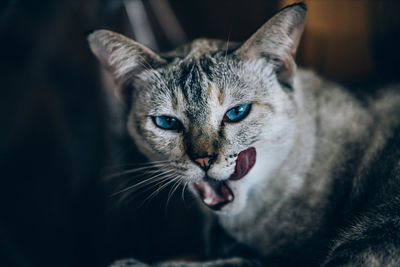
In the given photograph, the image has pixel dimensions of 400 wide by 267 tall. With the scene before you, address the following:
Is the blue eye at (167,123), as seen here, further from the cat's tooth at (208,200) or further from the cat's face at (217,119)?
the cat's tooth at (208,200)

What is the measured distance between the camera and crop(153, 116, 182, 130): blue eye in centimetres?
101

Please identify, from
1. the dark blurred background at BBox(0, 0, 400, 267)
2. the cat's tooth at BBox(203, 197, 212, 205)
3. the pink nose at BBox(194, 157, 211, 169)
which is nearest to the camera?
the pink nose at BBox(194, 157, 211, 169)

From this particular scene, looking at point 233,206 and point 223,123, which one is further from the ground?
point 223,123

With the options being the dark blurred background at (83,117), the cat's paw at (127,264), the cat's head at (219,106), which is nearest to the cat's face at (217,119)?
the cat's head at (219,106)

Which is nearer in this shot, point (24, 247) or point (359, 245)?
point (359, 245)

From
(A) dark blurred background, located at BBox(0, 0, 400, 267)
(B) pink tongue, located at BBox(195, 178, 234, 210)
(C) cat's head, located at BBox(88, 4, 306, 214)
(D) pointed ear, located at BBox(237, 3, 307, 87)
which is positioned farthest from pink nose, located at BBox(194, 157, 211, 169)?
(A) dark blurred background, located at BBox(0, 0, 400, 267)

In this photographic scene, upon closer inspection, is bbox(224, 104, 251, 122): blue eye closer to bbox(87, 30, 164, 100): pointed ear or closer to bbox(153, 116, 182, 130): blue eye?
bbox(153, 116, 182, 130): blue eye

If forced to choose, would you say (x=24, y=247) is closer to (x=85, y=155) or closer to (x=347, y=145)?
(x=85, y=155)

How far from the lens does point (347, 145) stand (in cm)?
114

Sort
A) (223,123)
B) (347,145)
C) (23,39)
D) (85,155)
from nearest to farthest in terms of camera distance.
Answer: (223,123)
(347,145)
(23,39)
(85,155)

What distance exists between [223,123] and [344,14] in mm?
856

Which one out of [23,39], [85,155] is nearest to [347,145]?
[85,155]

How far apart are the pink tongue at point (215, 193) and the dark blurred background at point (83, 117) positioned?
0.39 meters

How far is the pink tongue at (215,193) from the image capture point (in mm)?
1002
